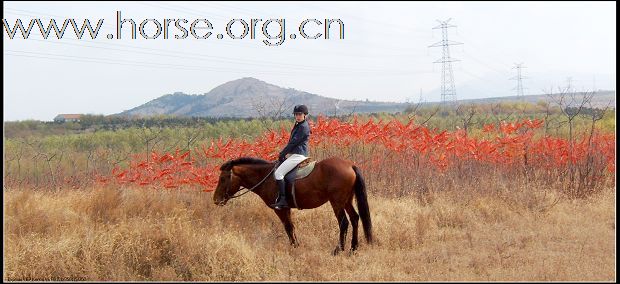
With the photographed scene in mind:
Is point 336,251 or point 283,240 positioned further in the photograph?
point 283,240

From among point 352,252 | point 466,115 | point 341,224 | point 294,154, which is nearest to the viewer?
point 352,252

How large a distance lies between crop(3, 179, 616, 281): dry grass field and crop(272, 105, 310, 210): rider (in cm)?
67

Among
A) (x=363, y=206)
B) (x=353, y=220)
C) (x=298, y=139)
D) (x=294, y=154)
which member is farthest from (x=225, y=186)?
(x=363, y=206)

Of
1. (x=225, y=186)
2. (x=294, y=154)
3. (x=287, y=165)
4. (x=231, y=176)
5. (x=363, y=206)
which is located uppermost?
(x=294, y=154)

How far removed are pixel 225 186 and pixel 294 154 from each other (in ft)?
3.79

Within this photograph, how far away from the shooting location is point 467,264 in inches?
255

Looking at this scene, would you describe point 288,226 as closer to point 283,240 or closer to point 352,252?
point 283,240

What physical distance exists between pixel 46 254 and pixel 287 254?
2.99 metres

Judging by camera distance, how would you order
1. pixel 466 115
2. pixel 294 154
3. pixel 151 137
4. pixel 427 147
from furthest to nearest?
1. pixel 151 137
2. pixel 466 115
3. pixel 427 147
4. pixel 294 154

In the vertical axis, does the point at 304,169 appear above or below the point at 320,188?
above

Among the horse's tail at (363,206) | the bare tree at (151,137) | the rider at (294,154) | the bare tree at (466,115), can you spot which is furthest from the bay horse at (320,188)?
the bare tree at (151,137)

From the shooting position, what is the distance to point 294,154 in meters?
7.52

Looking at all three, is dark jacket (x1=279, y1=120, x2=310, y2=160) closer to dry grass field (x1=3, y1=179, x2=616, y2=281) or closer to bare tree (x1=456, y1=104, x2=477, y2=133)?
dry grass field (x1=3, y1=179, x2=616, y2=281)

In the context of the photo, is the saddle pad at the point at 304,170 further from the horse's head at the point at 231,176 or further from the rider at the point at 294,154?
the horse's head at the point at 231,176
